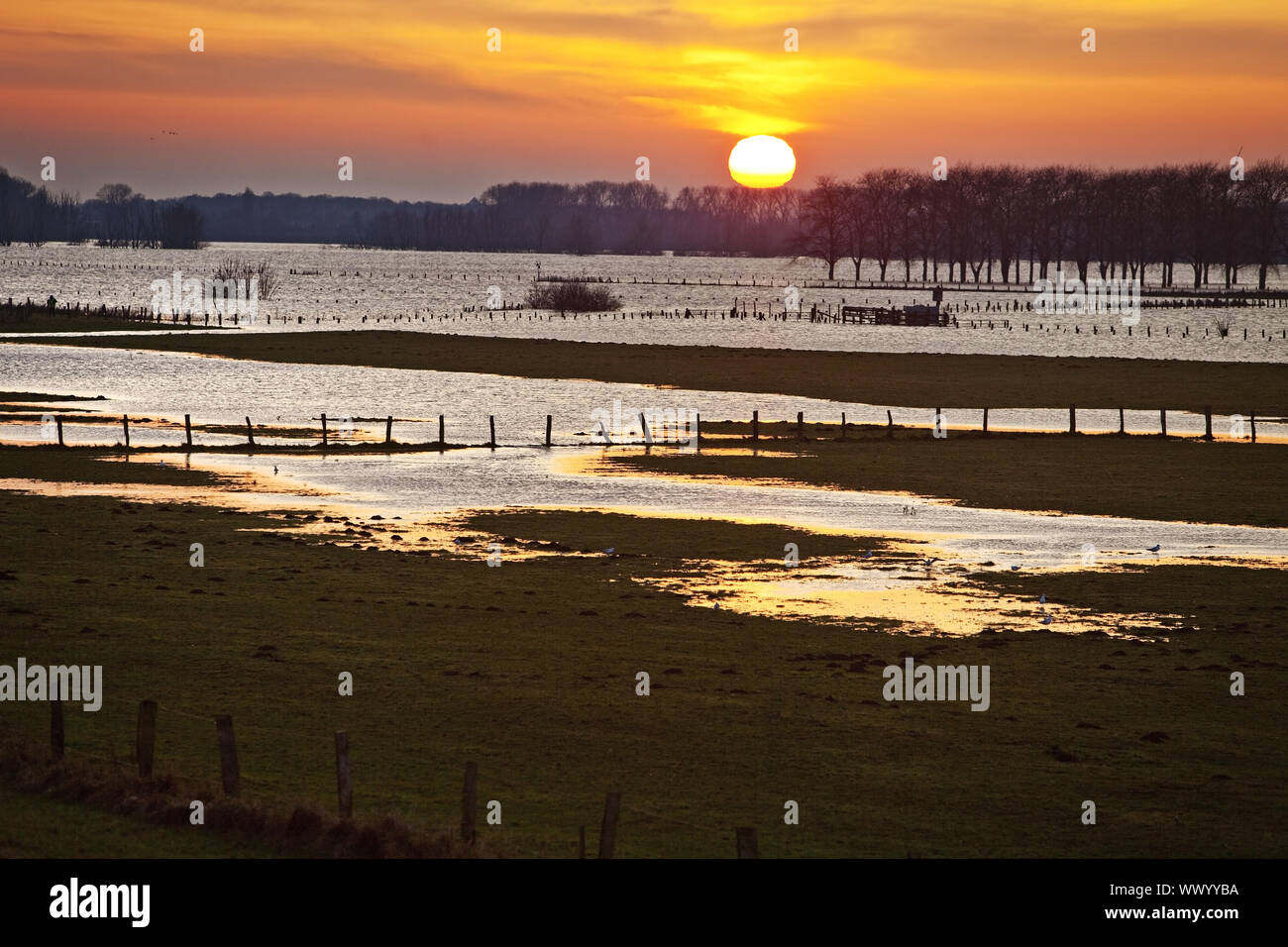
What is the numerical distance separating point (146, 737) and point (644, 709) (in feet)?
28.6

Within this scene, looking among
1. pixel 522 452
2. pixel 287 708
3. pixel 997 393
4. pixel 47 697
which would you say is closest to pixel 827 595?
pixel 287 708

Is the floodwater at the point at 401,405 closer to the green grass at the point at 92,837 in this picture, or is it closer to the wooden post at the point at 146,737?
the wooden post at the point at 146,737

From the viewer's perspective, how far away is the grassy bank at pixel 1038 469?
47906mm

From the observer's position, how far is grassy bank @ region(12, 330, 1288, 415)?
8562 centimetres

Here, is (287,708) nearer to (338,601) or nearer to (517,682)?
(517,682)

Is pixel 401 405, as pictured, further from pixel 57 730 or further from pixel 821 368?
pixel 57 730

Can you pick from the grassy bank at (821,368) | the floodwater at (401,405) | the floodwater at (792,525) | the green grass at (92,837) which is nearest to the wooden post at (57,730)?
the green grass at (92,837)

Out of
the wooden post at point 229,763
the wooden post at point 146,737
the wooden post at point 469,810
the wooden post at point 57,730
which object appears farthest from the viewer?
the wooden post at point 57,730

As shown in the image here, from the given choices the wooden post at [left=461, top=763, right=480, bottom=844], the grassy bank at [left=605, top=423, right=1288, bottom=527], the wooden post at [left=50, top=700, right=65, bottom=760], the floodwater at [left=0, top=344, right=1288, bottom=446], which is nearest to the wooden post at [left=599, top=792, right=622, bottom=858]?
the wooden post at [left=461, top=763, right=480, bottom=844]

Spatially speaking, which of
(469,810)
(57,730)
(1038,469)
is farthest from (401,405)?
(469,810)

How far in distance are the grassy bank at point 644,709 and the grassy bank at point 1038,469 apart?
1158 centimetres

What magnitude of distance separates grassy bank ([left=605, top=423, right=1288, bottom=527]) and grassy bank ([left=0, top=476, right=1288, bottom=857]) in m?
11.6

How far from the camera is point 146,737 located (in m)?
19.4

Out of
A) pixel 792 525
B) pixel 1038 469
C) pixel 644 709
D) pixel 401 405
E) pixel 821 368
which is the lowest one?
pixel 644 709
